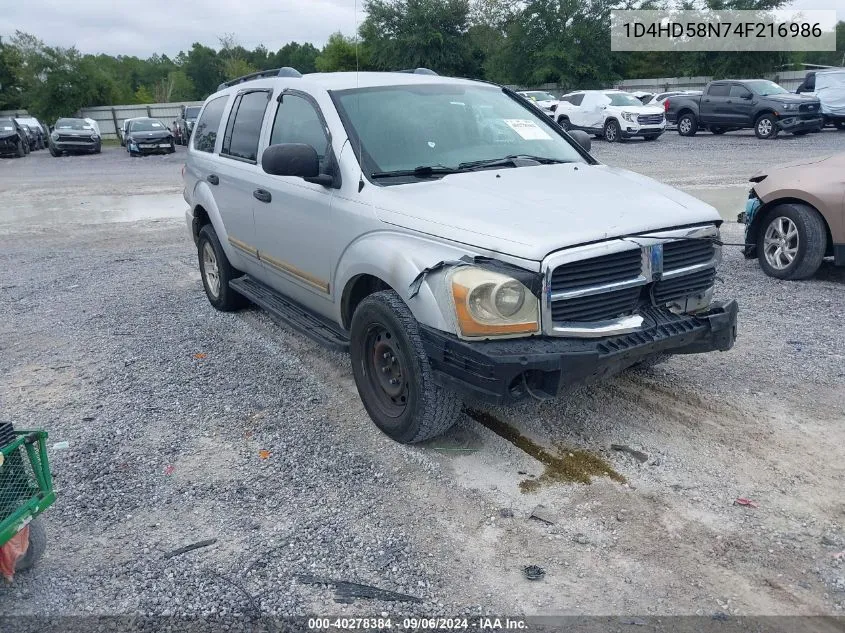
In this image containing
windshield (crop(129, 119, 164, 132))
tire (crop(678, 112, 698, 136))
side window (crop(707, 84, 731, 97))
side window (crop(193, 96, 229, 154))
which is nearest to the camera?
side window (crop(193, 96, 229, 154))

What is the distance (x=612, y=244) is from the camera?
3586mm

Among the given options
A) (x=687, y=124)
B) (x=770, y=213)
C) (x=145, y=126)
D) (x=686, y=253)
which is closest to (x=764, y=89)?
(x=687, y=124)

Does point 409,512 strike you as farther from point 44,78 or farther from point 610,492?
point 44,78

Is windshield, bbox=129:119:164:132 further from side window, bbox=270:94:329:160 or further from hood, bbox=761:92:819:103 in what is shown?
side window, bbox=270:94:329:160

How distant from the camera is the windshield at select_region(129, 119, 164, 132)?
1181 inches

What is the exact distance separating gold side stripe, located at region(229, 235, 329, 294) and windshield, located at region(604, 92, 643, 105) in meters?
21.8

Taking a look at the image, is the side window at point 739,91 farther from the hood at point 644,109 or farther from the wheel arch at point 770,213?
the wheel arch at point 770,213

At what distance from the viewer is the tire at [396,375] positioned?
3807mm

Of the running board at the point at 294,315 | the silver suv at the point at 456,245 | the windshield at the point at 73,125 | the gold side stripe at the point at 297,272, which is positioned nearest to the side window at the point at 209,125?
the silver suv at the point at 456,245

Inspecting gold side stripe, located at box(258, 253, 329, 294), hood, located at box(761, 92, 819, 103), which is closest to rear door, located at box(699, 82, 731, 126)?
hood, located at box(761, 92, 819, 103)

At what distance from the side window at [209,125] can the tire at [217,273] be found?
0.71 m

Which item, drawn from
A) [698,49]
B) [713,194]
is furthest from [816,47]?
[713,194]

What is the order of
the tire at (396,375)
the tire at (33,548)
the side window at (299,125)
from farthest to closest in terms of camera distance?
the side window at (299,125), the tire at (396,375), the tire at (33,548)

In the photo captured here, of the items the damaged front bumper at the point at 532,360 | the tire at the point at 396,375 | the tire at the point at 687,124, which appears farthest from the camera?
the tire at the point at 687,124
